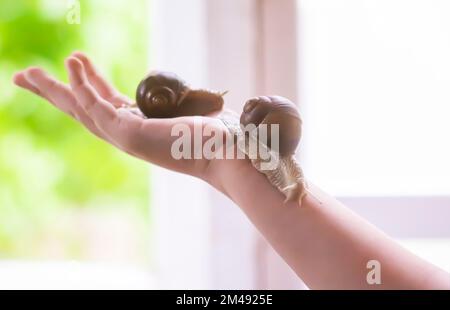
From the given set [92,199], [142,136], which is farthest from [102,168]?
[142,136]

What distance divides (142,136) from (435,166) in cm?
43

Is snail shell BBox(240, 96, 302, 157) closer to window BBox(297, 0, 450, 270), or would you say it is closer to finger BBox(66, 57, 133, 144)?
finger BBox(66, 57, 133, 144)

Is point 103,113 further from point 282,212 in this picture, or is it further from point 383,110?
point 383,110

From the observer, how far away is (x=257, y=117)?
0.46 metres

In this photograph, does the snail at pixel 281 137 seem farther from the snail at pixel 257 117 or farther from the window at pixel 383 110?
the window at pixel 383 110

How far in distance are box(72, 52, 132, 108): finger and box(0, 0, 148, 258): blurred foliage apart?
178mm

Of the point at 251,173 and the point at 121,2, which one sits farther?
the point at 121,2

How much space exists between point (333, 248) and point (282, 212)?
0.05 meters

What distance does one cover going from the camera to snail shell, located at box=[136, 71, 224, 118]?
521 mm

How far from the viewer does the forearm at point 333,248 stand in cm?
41

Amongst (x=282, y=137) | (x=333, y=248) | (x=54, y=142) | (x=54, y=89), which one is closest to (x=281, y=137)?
(x=282, y=137)

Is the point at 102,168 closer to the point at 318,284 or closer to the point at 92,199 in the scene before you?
the point at 92,199

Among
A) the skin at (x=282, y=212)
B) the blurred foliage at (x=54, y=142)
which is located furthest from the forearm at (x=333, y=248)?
the blurred foliage at (x=54, y=142)

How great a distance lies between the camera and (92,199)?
808mm
